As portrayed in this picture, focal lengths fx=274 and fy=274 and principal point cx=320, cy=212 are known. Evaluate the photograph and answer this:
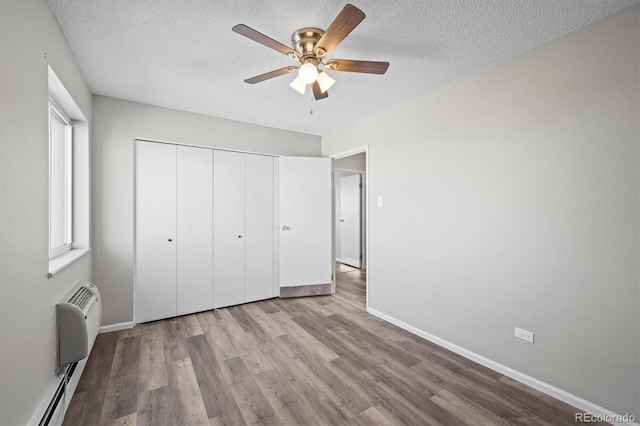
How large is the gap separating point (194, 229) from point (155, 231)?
1.32 feet

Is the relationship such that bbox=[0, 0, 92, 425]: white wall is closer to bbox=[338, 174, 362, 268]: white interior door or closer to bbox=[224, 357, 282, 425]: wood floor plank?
bbox=[224, 357, 282, 425]: wood floor plank

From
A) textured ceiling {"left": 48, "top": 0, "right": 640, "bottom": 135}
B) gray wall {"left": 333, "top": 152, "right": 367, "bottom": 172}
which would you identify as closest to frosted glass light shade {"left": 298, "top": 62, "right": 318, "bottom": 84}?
textured ceiling {"left": 48, "top": 0, "right": 640, "bottom": 135}

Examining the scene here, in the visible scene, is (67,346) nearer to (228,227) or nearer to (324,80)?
(228,227)

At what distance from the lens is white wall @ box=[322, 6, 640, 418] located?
5.29 ft

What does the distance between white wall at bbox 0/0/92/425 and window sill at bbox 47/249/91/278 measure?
7cm

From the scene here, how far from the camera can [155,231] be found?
3.09 m

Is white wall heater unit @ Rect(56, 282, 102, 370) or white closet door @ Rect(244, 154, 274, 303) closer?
white wall heater unit @ Rect(56, 282, 102, 370)

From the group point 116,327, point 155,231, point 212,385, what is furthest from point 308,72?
point 116,327

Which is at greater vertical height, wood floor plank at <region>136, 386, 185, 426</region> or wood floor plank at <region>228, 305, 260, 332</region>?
wood floor plank at <region>228, 305, 260, 332</region>

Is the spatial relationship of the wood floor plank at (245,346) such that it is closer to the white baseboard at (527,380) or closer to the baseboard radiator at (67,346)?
the baseboard radiator at (67,346)

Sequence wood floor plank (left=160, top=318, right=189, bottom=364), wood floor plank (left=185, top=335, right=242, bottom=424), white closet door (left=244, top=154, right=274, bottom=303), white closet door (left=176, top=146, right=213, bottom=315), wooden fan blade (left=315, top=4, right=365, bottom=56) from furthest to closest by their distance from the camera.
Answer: white closet door (left=244, top=154, right=274, bottom=303) → white closet door (left=176, top=146, right=213, bottom=315) → wood floor plank (left=160, top=318, right=189, bottom=364) → wood floor plank (left=185, top=335, right=242, bottom=424) → wooden fan blade (left=315, top=4, right=365, bottom=56)

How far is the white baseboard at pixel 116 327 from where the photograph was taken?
282 centimetres

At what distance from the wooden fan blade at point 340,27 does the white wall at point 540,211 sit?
142cm

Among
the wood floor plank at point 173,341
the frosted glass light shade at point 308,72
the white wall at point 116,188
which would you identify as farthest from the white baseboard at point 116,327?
the frosted glass light shade at point 308,72
